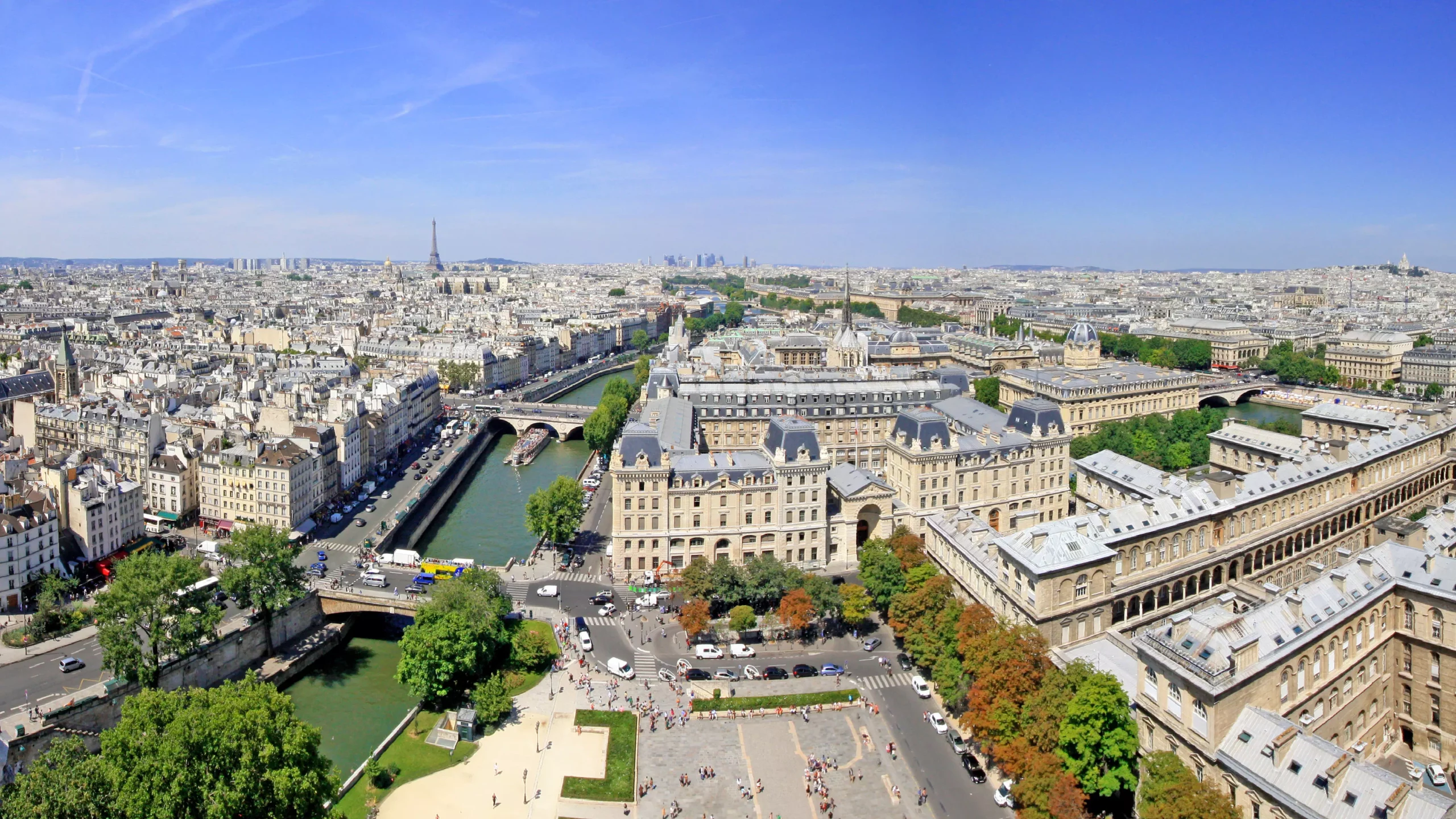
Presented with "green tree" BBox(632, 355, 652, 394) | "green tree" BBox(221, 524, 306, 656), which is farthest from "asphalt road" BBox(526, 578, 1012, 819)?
"green tree" BBox(632, 355, 652, 394)

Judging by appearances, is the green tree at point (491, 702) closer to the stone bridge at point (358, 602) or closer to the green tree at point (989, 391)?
the stone bridge at point (358, 602)

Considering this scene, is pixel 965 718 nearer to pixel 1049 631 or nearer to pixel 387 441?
pixel 1049 631

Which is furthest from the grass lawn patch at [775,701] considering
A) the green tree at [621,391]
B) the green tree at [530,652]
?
the green tree at [621,391]

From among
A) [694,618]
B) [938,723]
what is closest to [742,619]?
[694,618]

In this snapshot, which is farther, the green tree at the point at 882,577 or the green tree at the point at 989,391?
the green tree at the point at 989,391

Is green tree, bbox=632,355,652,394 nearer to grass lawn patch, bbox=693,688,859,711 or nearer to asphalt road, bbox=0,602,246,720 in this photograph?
asphalt road, bbox=0,602,246,720

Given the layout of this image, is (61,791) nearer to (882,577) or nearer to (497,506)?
(882,577)

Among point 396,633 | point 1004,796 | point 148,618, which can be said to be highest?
point 148,618
